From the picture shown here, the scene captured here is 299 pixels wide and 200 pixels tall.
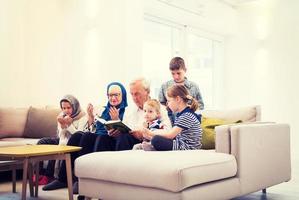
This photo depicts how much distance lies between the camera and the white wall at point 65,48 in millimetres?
5250

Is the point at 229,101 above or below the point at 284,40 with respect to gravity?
below

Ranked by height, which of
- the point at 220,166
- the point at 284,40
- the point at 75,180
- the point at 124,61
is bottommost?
the point at 75,180

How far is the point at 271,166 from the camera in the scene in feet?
10.3

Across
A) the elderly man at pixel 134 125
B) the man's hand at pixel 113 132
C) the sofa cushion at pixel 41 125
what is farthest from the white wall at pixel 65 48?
the man's hand at pixel 113 132

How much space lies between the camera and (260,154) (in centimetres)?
299

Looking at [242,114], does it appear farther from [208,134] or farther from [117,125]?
[117,125]

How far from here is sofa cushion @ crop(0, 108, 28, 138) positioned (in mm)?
4707

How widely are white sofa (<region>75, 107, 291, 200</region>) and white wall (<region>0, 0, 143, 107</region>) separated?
8.41 ft

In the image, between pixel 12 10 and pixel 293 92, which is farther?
pixel 293 92

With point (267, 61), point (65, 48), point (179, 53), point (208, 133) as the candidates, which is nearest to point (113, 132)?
point (208, 133)

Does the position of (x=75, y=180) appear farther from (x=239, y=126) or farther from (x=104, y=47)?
(x=104, y=47)

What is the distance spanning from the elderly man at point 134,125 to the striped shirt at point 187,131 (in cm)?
29

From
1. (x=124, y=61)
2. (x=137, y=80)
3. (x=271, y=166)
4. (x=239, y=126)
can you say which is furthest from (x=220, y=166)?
(x=124, y=61)

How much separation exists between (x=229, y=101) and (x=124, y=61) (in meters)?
3.04
